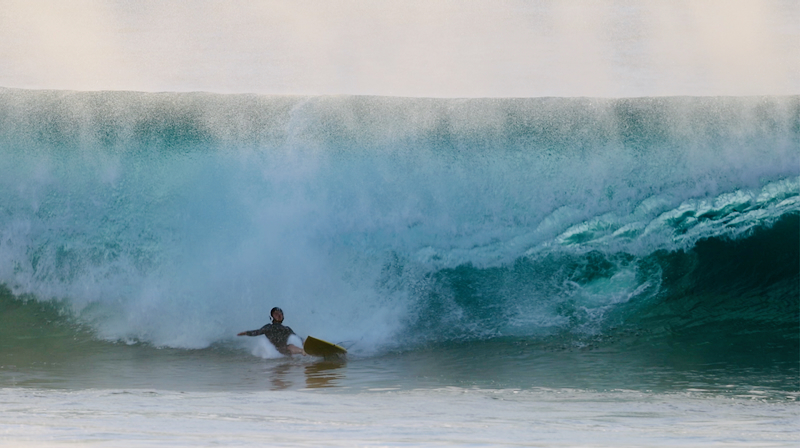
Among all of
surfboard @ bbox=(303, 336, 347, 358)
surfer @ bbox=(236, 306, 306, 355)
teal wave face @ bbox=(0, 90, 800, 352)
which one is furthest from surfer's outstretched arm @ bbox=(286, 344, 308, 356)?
teal wave face @ bbox=(0, 90, 800, 352)

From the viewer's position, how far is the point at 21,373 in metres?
6.03

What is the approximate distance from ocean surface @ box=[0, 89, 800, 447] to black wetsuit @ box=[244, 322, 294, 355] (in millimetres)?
91

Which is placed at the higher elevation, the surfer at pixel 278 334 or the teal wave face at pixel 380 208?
the teal wave face at pixel 380 208

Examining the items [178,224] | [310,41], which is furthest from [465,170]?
[178,224]

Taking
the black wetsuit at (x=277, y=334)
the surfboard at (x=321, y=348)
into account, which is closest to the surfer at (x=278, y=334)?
the black wetsuit at (x=277, y=334)

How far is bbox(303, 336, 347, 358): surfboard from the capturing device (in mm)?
6590

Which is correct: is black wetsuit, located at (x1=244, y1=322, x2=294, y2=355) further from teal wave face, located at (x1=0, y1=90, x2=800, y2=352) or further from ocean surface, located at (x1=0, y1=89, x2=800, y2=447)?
teal wave face, located at (x1=0, y1=90, x2=800, y2=352)

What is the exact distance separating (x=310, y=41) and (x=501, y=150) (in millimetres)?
2544

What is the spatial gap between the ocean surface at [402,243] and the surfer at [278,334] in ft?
0.27

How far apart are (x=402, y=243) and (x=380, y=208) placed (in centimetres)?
54

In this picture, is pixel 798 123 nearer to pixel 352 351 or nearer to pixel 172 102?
pixel 352 351

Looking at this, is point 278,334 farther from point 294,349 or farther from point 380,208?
point 380,208

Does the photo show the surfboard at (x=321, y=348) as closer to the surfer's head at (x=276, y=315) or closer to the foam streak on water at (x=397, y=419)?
the surfer's head at (x=276, y=315)

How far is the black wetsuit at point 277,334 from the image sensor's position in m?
6.83
